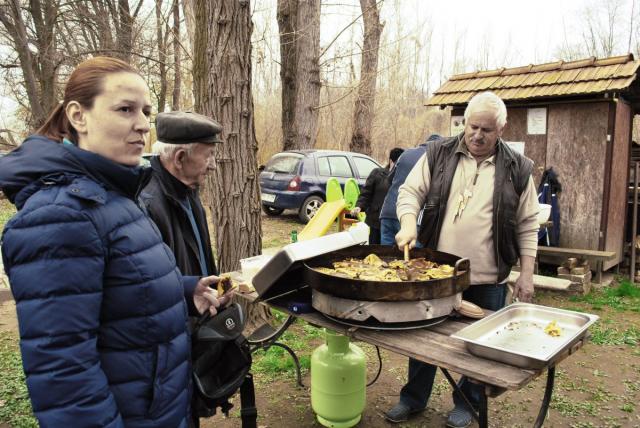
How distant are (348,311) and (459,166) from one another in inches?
55.1

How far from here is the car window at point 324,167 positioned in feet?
37.9

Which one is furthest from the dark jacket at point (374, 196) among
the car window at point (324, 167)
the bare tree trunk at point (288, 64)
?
the bare tree trunk at point (288, 64)

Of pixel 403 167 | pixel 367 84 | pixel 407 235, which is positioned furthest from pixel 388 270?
pixel 367 84

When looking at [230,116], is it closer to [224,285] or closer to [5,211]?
[224,285]

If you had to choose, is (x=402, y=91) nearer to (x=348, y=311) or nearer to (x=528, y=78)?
(x=528, y=78)

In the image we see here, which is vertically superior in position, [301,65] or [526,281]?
[301,65]

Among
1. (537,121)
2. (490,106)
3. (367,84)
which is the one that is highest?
(367,84)

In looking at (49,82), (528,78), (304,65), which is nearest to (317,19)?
(304,65)

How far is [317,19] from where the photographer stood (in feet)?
39.3

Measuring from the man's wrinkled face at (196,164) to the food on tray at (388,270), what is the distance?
0.74 m

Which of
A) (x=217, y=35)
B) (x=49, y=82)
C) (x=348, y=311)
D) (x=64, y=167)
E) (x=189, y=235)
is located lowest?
(x=348, y=311)

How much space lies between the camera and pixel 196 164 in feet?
7.83

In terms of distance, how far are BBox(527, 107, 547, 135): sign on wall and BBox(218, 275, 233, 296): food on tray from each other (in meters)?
6.69

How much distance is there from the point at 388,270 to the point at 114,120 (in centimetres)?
146
